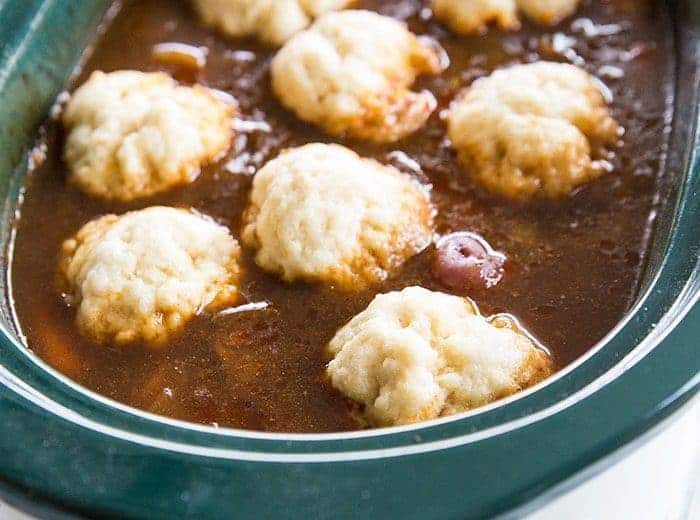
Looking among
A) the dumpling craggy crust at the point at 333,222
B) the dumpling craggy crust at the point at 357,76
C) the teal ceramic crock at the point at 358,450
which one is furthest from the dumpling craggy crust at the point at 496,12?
the teal ceramic crock at the point at 358,450

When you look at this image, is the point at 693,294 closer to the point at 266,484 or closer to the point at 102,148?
the point at 266,484

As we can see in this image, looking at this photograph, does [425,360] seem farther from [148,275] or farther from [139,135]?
[139,135]

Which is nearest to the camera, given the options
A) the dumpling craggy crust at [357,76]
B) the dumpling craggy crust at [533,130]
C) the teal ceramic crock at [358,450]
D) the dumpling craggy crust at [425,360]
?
the teal ceramic crock at [358,450]

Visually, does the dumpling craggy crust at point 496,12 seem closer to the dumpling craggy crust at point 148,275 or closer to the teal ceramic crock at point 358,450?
the dumpling craggy crust at point 148,275

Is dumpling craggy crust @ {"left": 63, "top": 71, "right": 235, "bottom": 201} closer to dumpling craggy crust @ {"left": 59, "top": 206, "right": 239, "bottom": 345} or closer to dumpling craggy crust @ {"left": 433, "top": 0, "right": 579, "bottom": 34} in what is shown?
dumpling craggy crust @ {"left": 59, "top": 206, "right": 239, "bottom": 345}

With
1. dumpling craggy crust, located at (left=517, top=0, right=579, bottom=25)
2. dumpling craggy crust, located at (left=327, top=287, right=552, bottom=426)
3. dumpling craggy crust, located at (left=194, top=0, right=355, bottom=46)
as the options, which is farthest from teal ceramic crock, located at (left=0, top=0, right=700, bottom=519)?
dumpling craggy crust, located at (left=194, top=0, right=355, bottom=46)

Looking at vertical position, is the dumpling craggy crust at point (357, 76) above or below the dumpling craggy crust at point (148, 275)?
above

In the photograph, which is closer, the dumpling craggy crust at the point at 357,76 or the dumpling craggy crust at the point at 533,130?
the dumpling craggy crust at the point at 533,130
